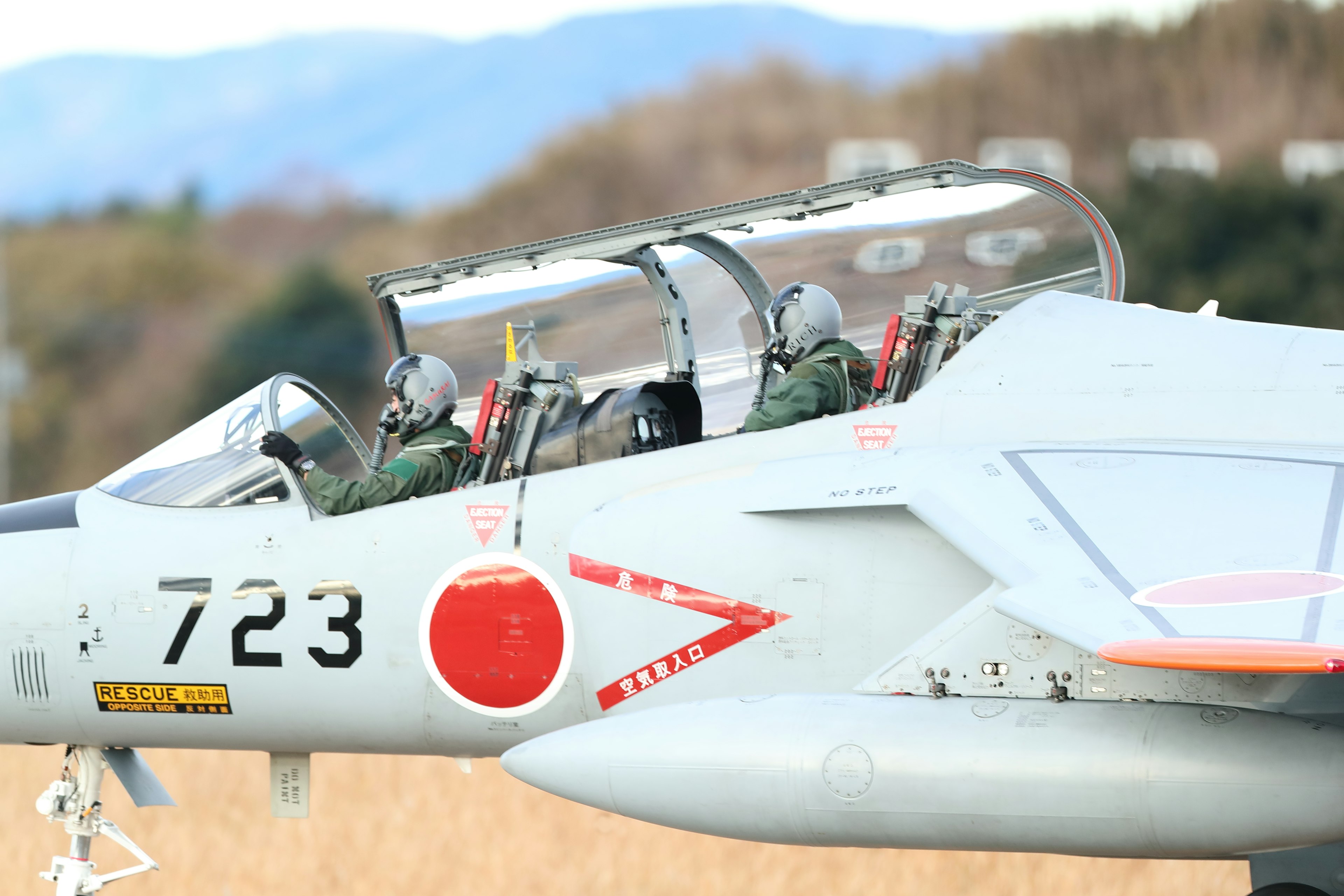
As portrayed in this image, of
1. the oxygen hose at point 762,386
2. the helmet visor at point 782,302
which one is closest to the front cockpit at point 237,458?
the oxygen hose at point 762,386

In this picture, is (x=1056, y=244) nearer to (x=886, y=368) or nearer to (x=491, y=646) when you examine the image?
(x=886, y=368)

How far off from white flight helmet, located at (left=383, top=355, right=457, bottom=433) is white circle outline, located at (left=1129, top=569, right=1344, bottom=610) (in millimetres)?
3377

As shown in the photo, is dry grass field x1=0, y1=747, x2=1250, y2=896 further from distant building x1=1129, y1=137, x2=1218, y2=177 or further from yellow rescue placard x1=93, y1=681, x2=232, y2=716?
distant building x1=1129, y1=137, x2=1218, y2=177

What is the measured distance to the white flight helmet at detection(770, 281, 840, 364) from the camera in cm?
686

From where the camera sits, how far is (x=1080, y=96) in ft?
132

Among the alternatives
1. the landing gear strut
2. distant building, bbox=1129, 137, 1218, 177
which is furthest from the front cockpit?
distant building, bbox=1129, 137, 1218, 177

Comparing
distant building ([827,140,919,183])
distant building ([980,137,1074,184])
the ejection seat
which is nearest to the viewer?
the ejection seat

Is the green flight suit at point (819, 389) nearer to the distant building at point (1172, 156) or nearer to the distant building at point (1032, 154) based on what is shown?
the distant building at point (1172, 156)

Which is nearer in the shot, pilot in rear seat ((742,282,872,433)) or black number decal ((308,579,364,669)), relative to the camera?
black number decal ((308,579,364,669))

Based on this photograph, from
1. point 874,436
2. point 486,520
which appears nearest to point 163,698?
point 486,520

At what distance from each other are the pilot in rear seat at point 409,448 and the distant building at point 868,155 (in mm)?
33314

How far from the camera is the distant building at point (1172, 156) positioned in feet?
113

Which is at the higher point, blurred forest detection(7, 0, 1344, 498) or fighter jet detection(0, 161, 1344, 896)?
blurred forest detection(7, 0, 1344, 498)

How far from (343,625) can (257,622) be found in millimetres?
401
